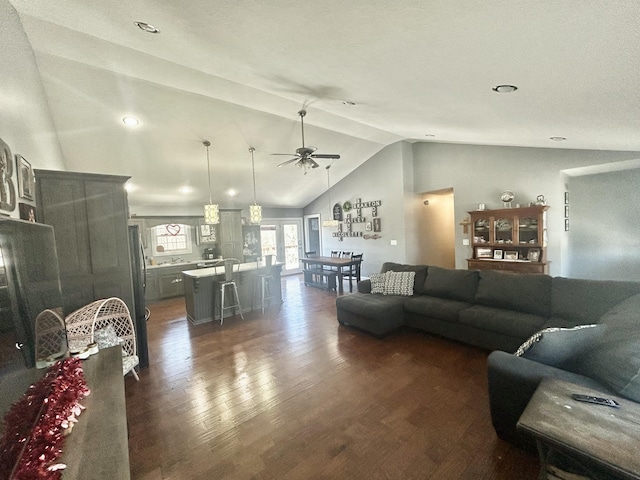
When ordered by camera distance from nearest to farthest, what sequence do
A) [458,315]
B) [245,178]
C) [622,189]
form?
[458,315], [622,189], [245,178]

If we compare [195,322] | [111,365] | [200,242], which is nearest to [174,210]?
[200,242]

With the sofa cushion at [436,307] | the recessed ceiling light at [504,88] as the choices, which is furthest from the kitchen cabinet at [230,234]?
the recessed ceiling light at [504,88]

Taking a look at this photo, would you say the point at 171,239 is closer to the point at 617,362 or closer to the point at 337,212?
the point at 337,212

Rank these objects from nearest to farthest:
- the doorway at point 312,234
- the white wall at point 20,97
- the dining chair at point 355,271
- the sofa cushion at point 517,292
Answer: the white wall at point 20,97, the sofa cushion at point 517,292, the dining chair at point 355,271, the doorway at point 312,234

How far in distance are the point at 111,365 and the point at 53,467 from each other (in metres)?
0.97

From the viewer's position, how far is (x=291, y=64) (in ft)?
7.52

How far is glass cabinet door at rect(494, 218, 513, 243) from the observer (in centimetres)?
498

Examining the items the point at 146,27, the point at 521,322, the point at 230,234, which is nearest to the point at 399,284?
the point at 521,322

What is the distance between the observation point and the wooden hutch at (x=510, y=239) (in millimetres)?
4602

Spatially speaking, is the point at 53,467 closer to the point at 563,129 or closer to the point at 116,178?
the point at 116,178

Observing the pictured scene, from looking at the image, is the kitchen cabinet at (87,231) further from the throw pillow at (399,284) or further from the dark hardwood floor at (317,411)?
the throw pillow at (399,284)

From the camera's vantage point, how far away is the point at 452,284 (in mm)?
3816

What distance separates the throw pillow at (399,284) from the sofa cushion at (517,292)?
3.01 feet

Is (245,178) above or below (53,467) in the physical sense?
above
